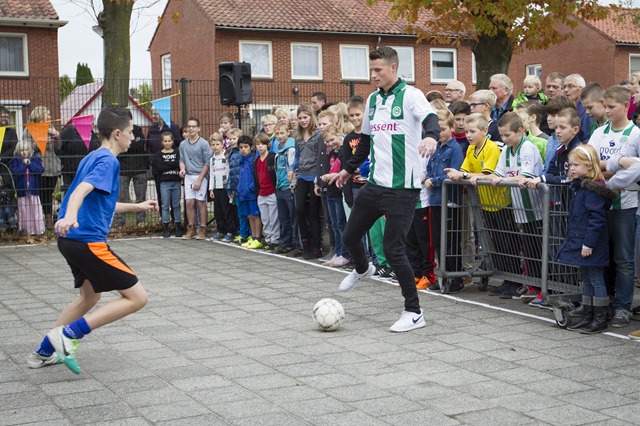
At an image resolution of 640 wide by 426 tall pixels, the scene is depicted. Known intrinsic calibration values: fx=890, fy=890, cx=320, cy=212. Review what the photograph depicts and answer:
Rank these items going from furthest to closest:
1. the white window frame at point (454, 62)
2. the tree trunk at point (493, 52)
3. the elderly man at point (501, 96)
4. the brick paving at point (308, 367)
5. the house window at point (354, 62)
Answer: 1. the white window frame at point (454, 62)
2. the house window at point (354, 62)
3. the tree trunk at point (493, 52)
4. the elderly man at point (501, 96)
5. the brick paving at point (308, 367)

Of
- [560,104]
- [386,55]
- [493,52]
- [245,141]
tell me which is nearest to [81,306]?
[386,55]

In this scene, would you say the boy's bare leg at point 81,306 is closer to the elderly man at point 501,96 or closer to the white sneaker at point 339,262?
the white sneaker at point 339,262

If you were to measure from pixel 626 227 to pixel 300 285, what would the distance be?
12.9 ft

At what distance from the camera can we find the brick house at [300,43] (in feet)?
136

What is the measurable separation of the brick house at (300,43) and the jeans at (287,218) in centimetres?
2701

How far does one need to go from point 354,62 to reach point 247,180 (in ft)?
103

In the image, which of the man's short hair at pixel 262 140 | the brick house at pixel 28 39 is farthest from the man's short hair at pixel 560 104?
the brick house at pixel 28 39

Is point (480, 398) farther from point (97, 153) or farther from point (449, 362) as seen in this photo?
point (97, 153)

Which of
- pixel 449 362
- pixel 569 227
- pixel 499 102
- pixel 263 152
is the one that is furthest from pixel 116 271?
pixel 263 152

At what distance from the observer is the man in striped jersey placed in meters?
7.77

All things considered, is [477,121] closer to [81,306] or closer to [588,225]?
[588,225]

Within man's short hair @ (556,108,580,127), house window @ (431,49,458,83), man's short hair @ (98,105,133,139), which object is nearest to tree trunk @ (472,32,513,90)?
man's short hair @ (556,108,580,127)

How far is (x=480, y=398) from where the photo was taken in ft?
18.4

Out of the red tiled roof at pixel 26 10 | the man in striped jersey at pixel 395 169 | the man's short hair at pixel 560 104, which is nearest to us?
the man in striped jersey at pixel 395 169
